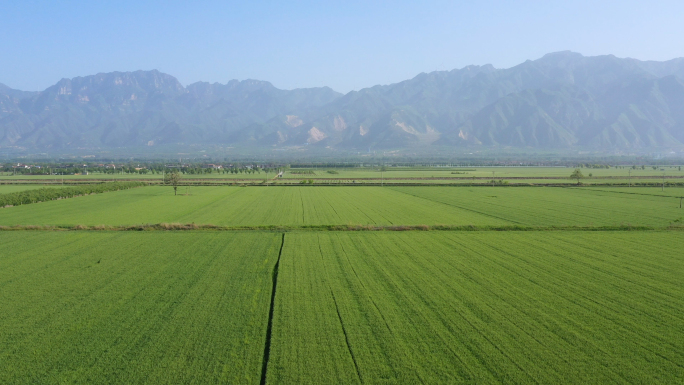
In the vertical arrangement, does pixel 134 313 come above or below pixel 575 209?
above

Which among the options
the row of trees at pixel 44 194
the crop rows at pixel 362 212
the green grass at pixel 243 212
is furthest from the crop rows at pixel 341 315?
the row of trees at pixel 44 194

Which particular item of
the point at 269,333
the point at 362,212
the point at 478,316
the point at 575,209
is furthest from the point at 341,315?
the point at 575,209

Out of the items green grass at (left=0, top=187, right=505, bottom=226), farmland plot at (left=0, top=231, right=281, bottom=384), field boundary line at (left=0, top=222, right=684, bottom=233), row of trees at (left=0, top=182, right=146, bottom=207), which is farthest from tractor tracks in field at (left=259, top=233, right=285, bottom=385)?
row of trees at (left=0, top=182, right=146, bottom=207)

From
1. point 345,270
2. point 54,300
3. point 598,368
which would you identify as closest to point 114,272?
point 54,300

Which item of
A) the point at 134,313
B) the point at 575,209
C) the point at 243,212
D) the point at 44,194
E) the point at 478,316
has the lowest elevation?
the point at 575,209

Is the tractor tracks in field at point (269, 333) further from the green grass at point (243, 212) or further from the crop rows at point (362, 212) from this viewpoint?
the green grass at point (243, 212)

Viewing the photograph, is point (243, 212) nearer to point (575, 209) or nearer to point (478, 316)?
point (478, 316)

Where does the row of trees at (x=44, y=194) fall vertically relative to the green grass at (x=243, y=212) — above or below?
above

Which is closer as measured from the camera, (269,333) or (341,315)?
(269,333)
